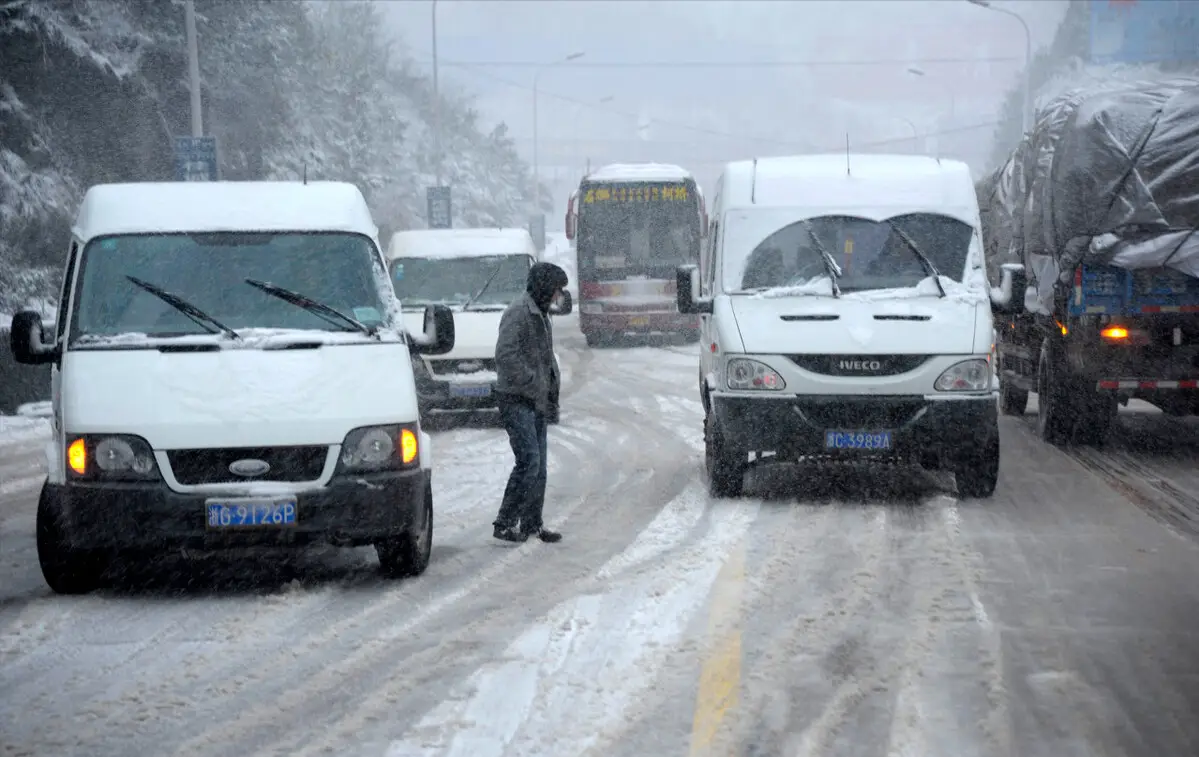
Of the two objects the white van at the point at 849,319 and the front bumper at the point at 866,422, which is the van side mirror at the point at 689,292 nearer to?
the white van at the point at 849,319

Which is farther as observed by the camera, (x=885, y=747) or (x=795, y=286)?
(x=795, y=286)

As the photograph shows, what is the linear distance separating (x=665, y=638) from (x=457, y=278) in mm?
11823

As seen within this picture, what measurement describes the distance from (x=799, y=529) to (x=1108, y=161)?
5.65 m

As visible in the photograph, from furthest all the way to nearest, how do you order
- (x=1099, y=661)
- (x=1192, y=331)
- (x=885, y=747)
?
(x=1192, y=331), (x=1099, y=661), (x=885, y=747)

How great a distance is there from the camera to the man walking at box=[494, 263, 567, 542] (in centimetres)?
956

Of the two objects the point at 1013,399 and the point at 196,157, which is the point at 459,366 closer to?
the point at 1013,399

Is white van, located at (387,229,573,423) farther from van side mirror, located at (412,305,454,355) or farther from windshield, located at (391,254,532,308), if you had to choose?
van side mirror, located at (412,305,454,355)

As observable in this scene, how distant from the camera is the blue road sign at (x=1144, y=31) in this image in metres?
82.9

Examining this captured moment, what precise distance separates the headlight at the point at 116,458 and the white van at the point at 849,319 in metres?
4.33

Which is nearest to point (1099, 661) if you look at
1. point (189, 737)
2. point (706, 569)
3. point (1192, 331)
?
point (706, 569)

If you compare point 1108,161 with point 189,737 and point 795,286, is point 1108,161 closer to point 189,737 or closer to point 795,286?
point 795,286

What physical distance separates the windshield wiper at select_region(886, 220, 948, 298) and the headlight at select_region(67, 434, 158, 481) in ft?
18.9

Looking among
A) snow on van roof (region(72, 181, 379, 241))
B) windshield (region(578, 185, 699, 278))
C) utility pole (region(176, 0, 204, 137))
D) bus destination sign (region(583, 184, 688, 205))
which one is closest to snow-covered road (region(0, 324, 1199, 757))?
snow on van roof (region(72, 181, 379, 241))

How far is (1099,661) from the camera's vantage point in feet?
21.4
